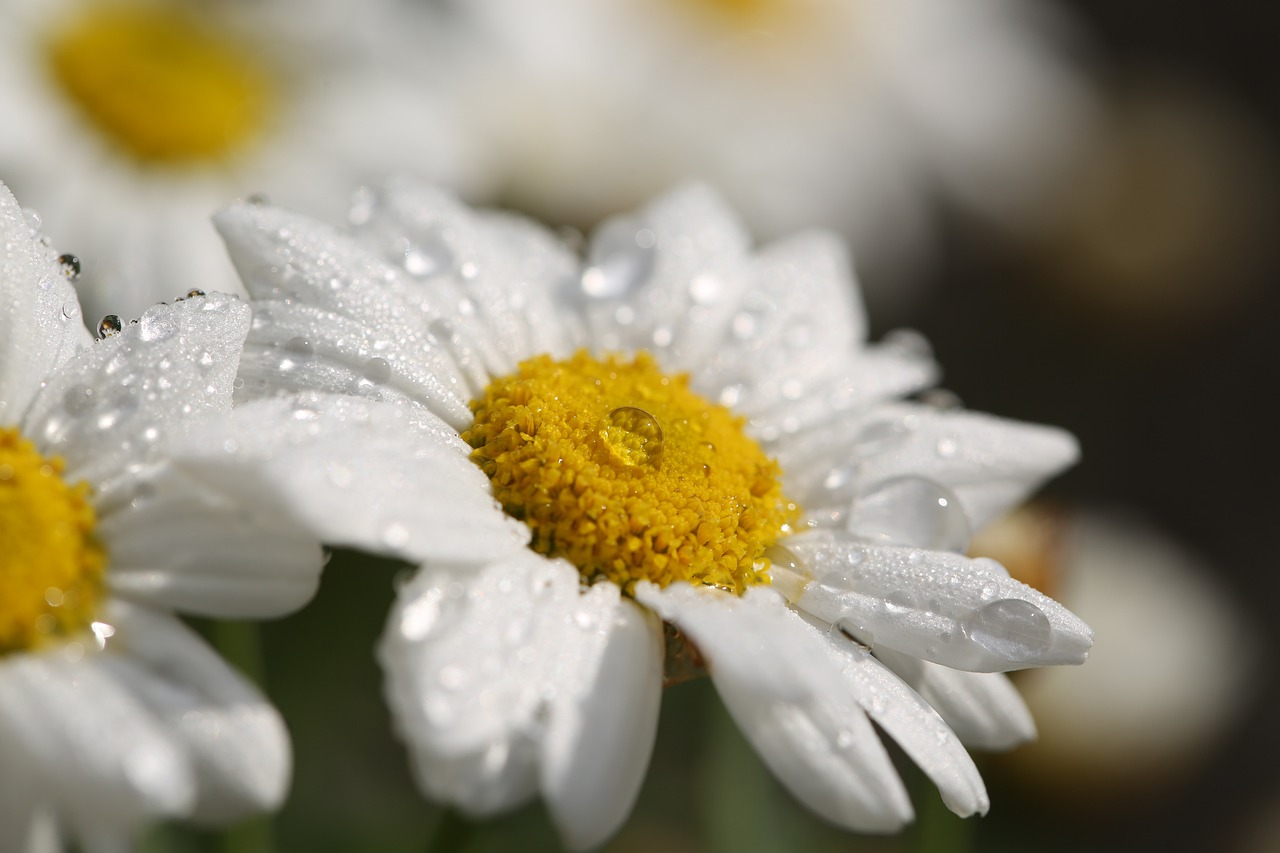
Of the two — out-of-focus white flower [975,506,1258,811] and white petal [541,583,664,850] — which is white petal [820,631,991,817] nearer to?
white petal [541,583,664,850]

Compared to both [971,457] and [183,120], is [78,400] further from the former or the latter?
[183,120]

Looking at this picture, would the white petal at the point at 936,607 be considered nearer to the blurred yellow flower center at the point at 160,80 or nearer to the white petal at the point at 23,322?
the white petal at the point at 23,322

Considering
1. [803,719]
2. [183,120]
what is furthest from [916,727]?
[183,120]

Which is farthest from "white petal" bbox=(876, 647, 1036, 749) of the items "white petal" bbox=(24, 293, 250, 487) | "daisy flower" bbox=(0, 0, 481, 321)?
"daisy flower" bbox=(0, 0, 481, 321)

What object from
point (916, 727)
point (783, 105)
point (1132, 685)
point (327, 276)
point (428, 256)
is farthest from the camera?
point (783, 105)

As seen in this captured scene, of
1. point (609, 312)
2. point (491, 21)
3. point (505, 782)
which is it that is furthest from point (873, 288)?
point (505, 782)

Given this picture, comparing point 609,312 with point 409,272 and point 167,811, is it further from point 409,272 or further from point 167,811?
point 167,811
